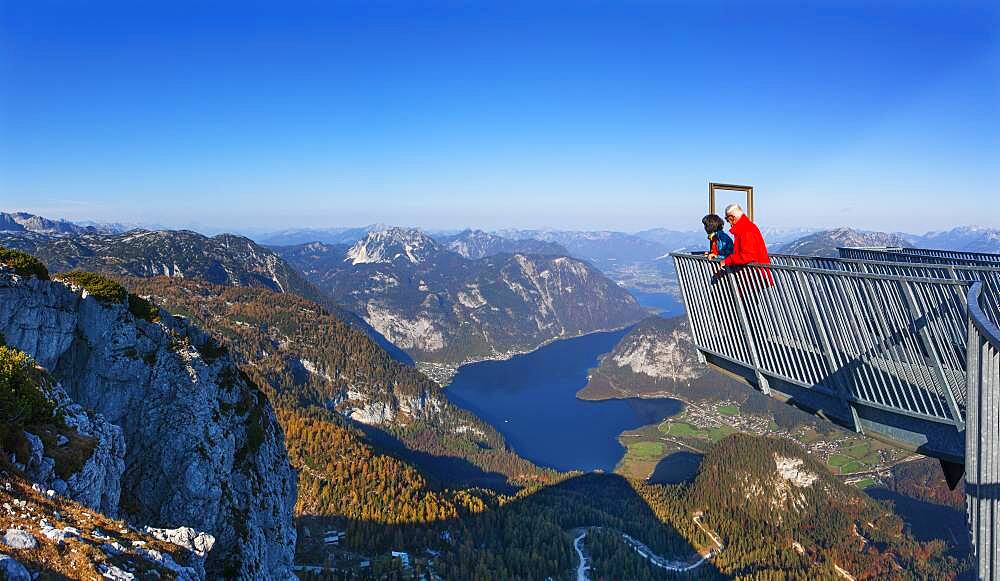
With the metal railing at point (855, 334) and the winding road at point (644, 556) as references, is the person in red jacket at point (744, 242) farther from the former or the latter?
the winding road at point (644, 556)

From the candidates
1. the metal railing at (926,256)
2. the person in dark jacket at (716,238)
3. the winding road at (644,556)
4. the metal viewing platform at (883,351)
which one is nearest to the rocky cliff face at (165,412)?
the person in dark jacket at (716,238)

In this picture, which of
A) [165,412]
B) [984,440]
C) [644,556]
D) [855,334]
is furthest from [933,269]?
[644,556]

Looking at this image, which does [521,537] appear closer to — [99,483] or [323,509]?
[323,509]

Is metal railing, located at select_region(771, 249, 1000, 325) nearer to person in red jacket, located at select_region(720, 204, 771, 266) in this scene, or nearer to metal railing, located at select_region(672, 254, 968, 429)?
metal railing, located at select_region(672, 254, 968, 429)

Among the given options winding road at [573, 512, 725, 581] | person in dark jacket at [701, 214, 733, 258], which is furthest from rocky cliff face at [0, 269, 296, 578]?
winding road at [573, 512, 725, 581]

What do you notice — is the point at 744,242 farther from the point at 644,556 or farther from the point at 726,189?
the point at 644,556

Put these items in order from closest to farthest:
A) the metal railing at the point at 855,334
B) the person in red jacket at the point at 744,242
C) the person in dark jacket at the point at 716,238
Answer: the metal railing at the point at 855,334
the person in red jacket at the point at 744,242
the person in dark jacket at the point at 716,238

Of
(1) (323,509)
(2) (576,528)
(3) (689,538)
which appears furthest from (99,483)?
(3) (689,538)
